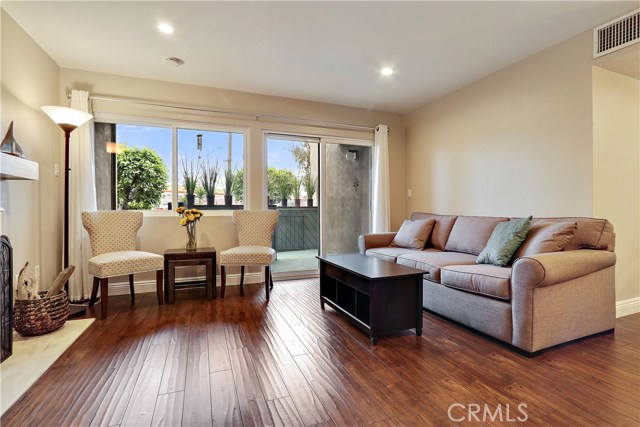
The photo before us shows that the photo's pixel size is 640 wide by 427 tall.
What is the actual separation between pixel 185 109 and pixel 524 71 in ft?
12.5

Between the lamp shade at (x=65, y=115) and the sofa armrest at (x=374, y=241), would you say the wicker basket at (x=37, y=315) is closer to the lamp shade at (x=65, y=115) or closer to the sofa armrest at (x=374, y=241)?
the lamp shade at (x=65, y=115)

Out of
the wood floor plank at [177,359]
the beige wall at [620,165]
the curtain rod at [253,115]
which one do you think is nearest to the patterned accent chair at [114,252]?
the wood floor plank at [177,359]

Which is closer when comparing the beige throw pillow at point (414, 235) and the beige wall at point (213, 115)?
the beige wall at point (213, 115)

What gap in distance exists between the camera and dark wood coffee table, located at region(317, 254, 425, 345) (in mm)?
2176

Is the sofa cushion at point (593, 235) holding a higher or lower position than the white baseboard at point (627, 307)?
higher

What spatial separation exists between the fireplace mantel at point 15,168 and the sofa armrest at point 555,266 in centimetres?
334

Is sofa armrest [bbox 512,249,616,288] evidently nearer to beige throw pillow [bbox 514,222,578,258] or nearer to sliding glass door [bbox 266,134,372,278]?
beige throw pillow [bbox 514,222,578,258]

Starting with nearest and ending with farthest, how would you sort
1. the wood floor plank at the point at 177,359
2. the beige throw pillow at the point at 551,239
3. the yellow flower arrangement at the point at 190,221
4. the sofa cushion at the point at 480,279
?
the wood floor plank at the point at 177,359
the sofa cushion at the point at 480,279
the beige throw pillow at the point at 551,239
the yellow flower arrangement at the point at 190,221

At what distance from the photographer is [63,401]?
153 cm

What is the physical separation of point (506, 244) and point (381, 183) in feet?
7.48

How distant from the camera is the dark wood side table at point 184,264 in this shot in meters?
3.15

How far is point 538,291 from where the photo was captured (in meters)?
1.97

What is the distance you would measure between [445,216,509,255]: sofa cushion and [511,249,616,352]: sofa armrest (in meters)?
0.81

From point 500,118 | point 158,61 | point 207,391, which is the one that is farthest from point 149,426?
point 500,118
